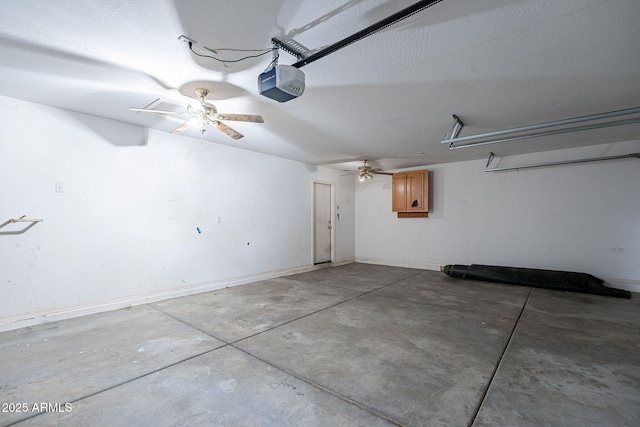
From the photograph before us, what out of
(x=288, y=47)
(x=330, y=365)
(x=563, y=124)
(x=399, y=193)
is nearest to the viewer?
(x=288, y=47)

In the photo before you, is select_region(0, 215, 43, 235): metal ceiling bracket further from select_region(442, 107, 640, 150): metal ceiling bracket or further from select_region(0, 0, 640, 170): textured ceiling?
select_region(442, 107, 640, 150): metal ceiling bracket

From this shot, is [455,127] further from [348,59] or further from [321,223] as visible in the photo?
[321,223]

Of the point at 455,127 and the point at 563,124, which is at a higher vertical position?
the point at 455,127

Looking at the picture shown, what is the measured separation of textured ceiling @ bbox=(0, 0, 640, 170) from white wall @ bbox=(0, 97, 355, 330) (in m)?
0.38

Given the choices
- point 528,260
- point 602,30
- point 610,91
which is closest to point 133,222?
point 602,30

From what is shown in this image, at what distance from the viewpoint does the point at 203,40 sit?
1.97 metres

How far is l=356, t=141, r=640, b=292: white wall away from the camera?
4.51 metres

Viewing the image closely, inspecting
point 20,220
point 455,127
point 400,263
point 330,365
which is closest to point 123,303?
point 20,220

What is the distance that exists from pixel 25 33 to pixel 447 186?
6.72 m

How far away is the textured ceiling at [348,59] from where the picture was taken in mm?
1704

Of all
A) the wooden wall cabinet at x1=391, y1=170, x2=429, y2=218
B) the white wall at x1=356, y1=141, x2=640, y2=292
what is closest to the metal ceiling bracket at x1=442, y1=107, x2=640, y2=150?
the white wall at x1=356, y1=141, x2=640, y2=292

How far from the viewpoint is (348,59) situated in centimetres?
219

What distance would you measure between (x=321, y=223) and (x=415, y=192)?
2.44m

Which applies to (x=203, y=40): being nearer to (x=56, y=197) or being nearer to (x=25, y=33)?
A: (x=25, y=33)
